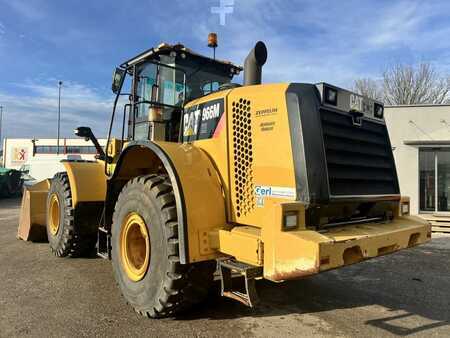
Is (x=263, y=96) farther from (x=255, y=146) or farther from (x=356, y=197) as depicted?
(x=356, y=197)

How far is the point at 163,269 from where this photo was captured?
155 inches

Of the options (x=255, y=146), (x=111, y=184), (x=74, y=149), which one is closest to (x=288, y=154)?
(x=255, y=146)

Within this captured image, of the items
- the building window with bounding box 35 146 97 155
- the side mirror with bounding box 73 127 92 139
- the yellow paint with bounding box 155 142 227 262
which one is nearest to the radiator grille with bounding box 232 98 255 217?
the yellow paint with bounding box 155 142 227 262

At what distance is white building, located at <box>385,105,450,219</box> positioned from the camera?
14.1 m

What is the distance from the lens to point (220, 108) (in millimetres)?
4270

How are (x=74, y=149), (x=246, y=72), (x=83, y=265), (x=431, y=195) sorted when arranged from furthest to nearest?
(x=74, y=149) → (x=431, y=195) → (x=83, y=265) → (x=246, y=72)

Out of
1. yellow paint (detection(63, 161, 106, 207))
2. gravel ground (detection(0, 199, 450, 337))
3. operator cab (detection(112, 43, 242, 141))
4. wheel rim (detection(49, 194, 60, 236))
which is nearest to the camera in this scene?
gravel ground (detection(0, 199, 450, 337))

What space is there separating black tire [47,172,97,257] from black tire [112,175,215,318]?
2.42 m

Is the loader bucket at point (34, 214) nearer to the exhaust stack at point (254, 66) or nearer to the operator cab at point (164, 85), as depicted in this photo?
the operator cab at point (164, 85)

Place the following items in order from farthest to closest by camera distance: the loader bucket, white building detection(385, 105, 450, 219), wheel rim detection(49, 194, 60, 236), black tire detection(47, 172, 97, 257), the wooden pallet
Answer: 1. white building detection(385, 105, 450, 219)
2. the wooden pallet
3. the loader bucket
4. wheel rim detection(49, 194, 60, 236)
5. black tire detection(47, 172, 97, 257)

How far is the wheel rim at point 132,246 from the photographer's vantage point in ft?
14.7

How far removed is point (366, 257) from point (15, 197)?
72.4ft

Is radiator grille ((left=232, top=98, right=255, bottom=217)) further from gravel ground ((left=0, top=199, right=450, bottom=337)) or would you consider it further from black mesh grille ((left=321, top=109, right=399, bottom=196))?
gravel ground ((left=0, top=199, right=450, bottom=337))

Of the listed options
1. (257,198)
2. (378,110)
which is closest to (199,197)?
(257,198)
